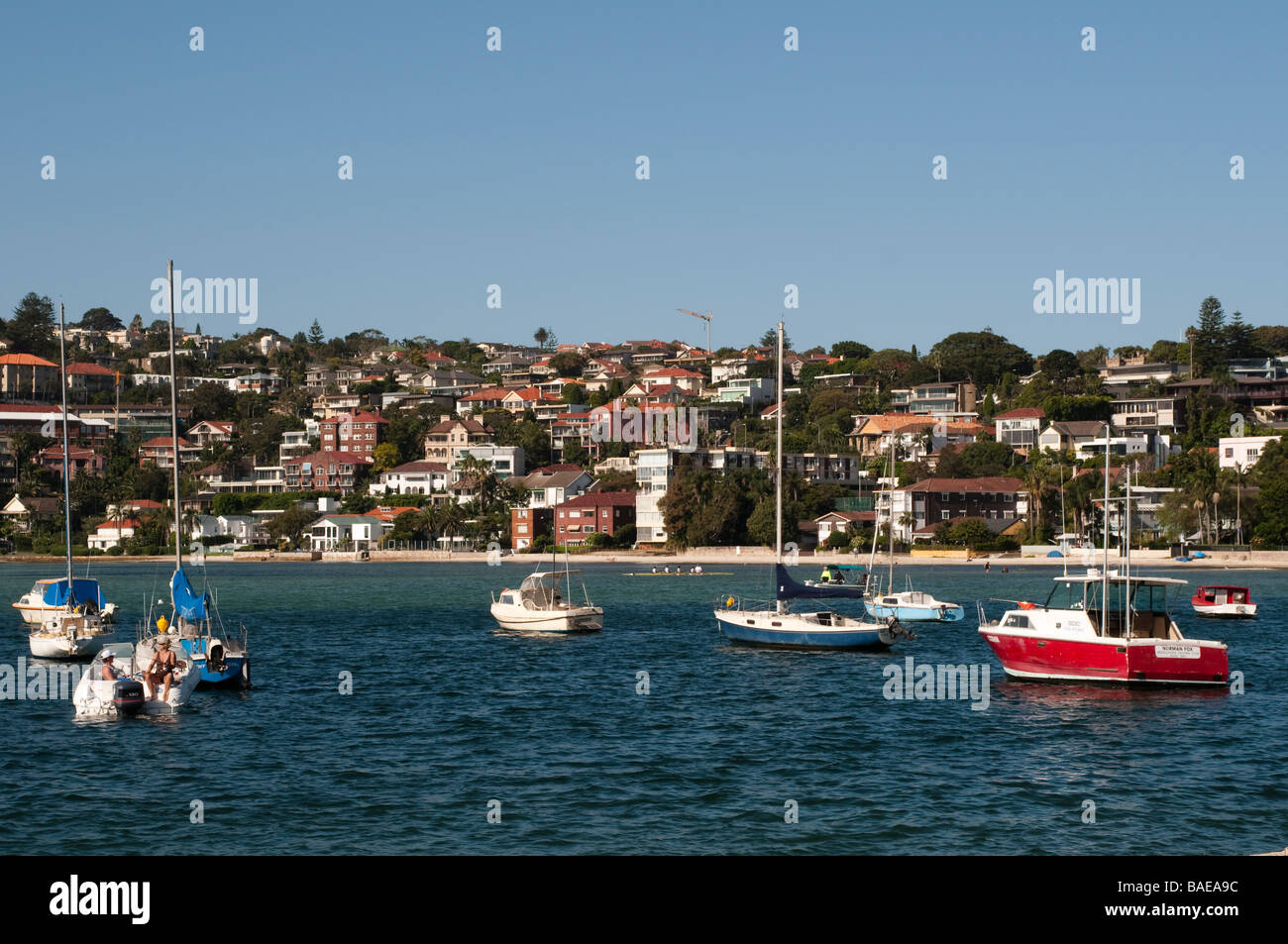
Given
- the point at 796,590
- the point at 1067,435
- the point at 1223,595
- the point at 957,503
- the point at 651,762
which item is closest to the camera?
the point at 651,762

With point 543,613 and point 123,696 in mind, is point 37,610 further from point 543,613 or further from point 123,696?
point 123,696

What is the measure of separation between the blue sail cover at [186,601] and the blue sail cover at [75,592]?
20.7m

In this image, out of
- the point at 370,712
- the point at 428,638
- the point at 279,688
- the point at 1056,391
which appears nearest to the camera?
the point at 370,712

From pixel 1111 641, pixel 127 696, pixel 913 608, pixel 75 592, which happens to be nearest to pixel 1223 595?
pixel 913 608

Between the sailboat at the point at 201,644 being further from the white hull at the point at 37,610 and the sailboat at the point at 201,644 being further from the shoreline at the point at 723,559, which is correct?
the shoreline at the point at 723,559

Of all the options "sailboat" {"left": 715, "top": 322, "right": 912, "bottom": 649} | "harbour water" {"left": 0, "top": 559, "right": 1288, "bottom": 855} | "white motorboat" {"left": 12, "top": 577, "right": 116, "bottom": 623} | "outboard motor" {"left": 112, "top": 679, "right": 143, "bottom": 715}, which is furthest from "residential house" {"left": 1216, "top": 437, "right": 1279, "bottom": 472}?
"outboard motor" {"left": 112, "top": 679, "right": 143, "bottom": 715}

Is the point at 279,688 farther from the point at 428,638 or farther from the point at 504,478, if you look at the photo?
the point at 504,478

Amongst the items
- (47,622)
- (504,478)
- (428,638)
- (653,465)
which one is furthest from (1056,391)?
(47,622)

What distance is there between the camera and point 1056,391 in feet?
639

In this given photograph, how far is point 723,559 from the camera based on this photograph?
145 m

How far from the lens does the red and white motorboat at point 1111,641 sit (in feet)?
125

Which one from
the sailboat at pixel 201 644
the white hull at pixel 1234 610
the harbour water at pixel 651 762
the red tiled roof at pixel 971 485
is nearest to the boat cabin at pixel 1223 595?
the white hull at pixel 1234 610

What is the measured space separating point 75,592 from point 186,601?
22649 millimetres
